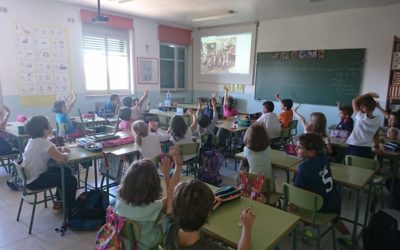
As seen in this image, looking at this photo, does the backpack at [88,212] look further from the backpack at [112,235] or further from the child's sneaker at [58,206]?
the backpack at [112,235]

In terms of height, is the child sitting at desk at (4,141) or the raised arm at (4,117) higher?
the raised arm at (4,117)

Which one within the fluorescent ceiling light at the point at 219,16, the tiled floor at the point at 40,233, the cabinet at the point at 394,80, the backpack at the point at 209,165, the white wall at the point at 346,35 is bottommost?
the tiled floor at the point at 40,233

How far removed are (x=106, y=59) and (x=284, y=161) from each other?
18.8 ft

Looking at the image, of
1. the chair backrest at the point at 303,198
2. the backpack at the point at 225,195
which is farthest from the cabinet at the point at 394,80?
the backpack at the point at 225,195

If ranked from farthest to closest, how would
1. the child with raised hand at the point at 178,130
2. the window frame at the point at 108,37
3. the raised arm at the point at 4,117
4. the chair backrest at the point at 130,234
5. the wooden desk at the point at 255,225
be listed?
the window frame at the point at 108,37 < the raised arm at the point at 4,117 < the child with raised hand at the point at 178,130 < the chair backrest at the point at 130,234 < the wooden desk at the point at 255,225

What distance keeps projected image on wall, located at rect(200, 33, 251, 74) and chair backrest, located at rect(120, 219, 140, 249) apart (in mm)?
6996

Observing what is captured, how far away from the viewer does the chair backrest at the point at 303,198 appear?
6.58 feet

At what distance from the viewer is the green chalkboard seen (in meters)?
6.25

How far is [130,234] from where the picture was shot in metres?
1.60

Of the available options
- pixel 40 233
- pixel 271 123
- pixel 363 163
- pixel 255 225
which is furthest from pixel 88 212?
pixel 271 123

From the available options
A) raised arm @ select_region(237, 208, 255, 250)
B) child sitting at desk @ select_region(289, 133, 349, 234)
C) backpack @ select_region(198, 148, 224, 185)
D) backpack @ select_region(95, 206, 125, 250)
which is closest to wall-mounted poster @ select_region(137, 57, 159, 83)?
backpack @ select_region(198, 148, 224, 185)

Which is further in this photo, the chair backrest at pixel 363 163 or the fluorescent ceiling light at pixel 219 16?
the fluorescent ceiling light at pixel 219 16

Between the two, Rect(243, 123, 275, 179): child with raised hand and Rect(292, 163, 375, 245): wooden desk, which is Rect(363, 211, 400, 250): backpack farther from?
Rect(243, 123, 275, 179): child with raised hand

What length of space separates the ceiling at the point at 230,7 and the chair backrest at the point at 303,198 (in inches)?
182
